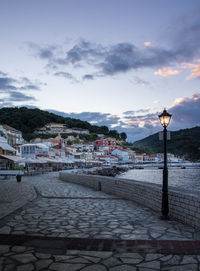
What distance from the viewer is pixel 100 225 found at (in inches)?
243

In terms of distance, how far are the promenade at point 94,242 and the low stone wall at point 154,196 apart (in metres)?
0.31

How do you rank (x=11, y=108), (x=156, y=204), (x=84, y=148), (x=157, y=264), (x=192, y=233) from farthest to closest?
(x=11, y=108)
(x=84, y=148)
(x=156, y=204)
(x=192, y=233)
(x=157, y=264)

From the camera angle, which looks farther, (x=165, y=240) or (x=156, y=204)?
(x=156, y=204)

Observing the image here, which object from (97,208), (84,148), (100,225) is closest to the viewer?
(100,225)

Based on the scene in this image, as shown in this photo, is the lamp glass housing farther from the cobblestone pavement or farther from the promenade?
the cobblestone pavement

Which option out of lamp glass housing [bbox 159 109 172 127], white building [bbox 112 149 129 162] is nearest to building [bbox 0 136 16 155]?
lamp glass housing [bbox 159 109 172 127]

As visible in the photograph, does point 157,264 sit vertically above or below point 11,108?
below

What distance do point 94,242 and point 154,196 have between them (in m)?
3.83

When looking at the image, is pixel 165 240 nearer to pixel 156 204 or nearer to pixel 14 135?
pixel 156 204

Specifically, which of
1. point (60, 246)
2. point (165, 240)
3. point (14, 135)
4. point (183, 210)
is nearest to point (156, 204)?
point (183, 210)

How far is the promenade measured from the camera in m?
3.81

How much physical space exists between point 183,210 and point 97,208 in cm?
314

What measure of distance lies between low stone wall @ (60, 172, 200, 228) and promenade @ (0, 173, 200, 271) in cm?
31

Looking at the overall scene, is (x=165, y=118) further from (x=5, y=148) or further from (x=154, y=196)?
(x=5, y=148)
